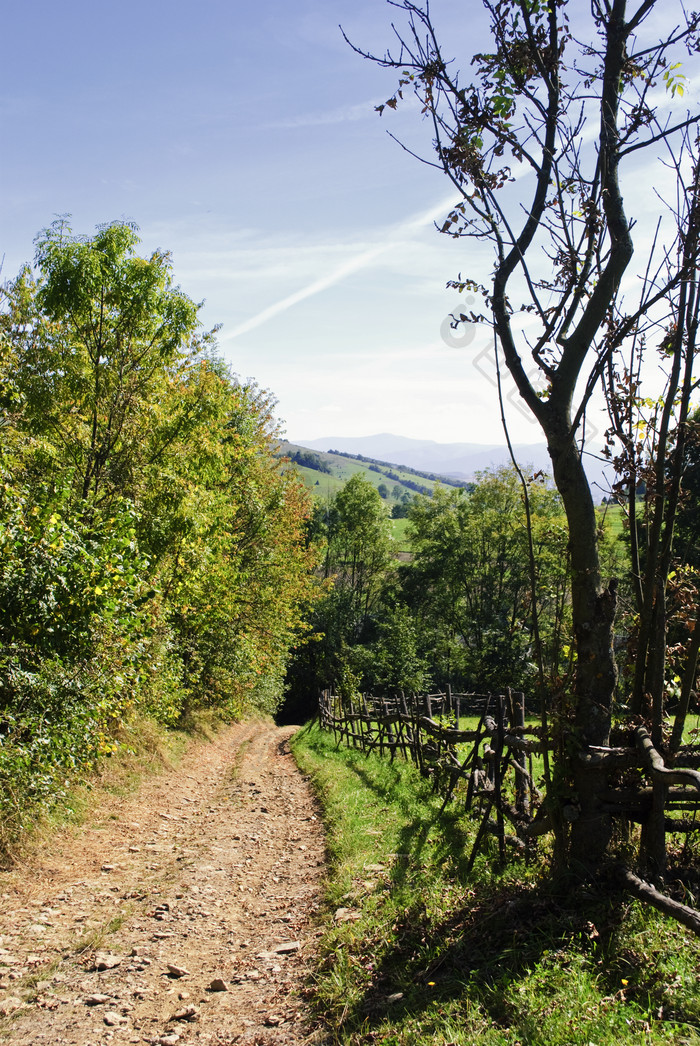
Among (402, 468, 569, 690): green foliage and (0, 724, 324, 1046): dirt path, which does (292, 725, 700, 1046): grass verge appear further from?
(402, 468, 569, 690): green foliage

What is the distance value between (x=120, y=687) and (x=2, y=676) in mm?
1426

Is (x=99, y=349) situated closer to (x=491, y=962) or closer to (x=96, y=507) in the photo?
(x=96, y=507)

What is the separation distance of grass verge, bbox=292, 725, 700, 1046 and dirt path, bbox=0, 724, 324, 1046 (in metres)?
0.42

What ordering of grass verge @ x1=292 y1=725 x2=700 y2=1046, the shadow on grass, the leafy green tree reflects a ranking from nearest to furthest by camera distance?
grass verge @ x1=292 y1=725 x2=700 y2=1046, the shadow on grass, the leafy green tree

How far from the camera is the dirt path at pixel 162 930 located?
173 inches

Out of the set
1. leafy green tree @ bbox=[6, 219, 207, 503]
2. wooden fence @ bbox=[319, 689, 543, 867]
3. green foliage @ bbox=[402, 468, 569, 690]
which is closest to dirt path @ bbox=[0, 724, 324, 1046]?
wooden fence @ bbox=[319, 689, 543, 867]

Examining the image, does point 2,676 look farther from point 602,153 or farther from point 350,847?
point 602,153

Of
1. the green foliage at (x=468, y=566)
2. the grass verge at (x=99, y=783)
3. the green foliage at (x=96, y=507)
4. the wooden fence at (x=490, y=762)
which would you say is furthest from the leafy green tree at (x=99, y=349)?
the green foliage at (x=468, y=566)

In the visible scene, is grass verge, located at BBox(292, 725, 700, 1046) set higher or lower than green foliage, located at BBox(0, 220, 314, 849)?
lower

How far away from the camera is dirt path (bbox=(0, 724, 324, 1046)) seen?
4.40 meters

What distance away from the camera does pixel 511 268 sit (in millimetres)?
5473

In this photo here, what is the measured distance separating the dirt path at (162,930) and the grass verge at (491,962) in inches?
16.6

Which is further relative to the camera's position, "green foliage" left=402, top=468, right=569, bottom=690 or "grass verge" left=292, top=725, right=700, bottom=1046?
"green foliage" left=402, top=468, right=569, bottom=690

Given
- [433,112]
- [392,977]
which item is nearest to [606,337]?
[433,112]
